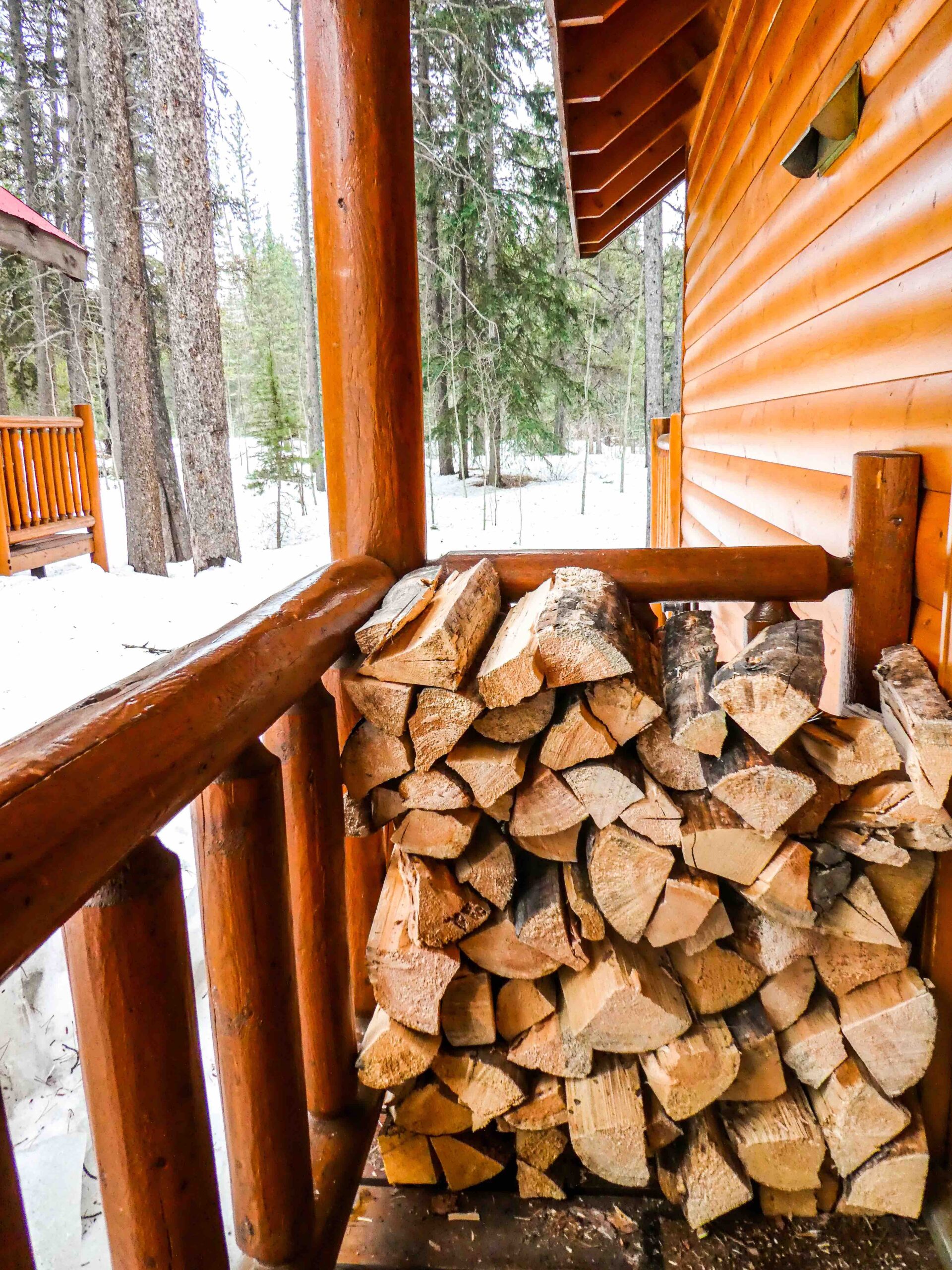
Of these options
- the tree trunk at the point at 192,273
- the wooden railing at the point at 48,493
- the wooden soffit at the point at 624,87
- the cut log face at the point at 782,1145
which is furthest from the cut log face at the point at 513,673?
the tree trunk at the point at 192,273

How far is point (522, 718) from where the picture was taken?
1.34 m

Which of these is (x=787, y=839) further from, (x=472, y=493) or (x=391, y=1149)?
(x=472, y=493)

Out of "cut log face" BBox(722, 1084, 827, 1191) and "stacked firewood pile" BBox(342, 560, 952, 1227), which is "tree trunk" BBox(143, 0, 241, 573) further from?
"cut log face" BBox(722, 1084, 827, 1191)

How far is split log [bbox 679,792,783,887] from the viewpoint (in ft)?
4.30

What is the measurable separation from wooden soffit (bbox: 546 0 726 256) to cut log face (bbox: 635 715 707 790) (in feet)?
8.69

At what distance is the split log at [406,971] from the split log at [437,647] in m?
0.43

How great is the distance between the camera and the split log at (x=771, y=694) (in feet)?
4.11

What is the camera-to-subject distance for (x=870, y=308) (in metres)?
1.77

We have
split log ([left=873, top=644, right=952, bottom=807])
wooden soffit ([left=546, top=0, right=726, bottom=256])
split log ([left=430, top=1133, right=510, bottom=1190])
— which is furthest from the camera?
wooden soffit ([left=546, top=0, right=726, bottom=256])

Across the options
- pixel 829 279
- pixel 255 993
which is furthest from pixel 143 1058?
pixel 829 279

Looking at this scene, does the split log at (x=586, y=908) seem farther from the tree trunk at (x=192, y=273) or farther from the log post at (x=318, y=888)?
the tree trunk at (x=192, y=273)

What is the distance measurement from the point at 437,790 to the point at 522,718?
20cm

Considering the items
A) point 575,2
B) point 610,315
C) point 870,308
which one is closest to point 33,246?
point 575,2

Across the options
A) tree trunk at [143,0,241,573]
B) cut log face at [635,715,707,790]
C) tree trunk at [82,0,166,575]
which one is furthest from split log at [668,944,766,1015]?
tree trunk at [82,0,166,575]
